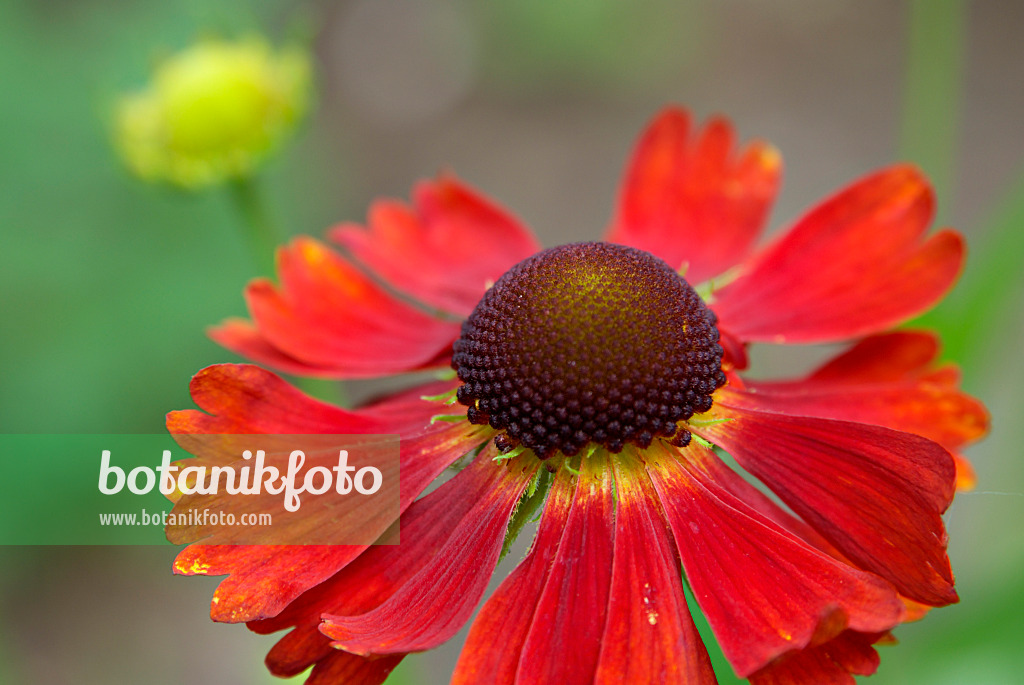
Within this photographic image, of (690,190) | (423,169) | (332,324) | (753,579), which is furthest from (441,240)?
(423,169)

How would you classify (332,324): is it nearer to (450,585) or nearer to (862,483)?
(450,585)

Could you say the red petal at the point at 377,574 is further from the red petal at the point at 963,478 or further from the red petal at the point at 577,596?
the red petal at the point at 963,478

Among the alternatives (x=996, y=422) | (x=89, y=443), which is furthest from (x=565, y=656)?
(x=996, y=422)

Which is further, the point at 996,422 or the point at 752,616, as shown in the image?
the point at 996,422

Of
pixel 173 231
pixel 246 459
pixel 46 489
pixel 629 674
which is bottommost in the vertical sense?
pixel 629 674

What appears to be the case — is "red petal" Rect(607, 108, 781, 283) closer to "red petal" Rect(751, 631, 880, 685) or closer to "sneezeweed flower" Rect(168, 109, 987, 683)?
"sneezeweed flower" Rect(168, 109, 987, 683)

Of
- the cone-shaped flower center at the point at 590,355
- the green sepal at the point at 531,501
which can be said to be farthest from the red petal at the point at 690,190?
the green sepal at the point at 531,501

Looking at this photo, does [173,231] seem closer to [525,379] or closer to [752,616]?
[525,379]

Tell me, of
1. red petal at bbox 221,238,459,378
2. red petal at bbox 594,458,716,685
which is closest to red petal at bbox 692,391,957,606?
red petal at bbox 594,458,716,685
